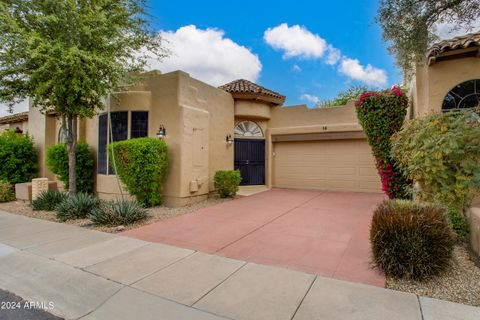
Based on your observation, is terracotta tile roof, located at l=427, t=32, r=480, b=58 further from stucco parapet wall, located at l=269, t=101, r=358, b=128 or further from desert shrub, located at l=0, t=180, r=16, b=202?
desert shrub, located at l=0, t=180, r=16, b=202

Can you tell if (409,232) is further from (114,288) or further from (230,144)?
(230,144)

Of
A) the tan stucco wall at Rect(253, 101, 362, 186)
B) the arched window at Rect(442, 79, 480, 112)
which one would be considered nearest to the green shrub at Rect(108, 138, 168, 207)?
the tan stucco wall at Rect(253, 101, 362, 186)

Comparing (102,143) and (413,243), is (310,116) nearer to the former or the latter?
(102,143)

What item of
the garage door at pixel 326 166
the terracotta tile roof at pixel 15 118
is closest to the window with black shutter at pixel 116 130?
the garage door at pixel 326 166

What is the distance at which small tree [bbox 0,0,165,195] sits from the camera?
7141 millimetres

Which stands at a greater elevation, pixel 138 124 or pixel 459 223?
pixel 138 124

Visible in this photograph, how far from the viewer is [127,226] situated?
6816mm

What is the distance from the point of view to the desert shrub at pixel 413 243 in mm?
Result: 3768

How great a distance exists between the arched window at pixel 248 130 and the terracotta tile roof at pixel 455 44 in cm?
829

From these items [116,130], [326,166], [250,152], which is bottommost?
[326,166]

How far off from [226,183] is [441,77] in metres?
7.65

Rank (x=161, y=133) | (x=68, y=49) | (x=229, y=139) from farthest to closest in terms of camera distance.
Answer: (x=229, y=139) < (x=161, y=133) < (x=68, y=49)

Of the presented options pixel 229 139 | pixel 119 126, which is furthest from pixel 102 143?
pixel 229 139

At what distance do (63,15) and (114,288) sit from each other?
7.74 meters
